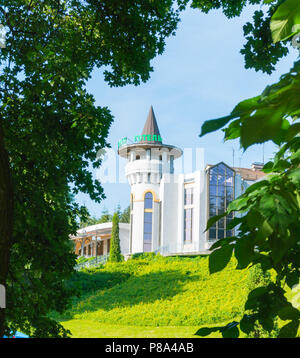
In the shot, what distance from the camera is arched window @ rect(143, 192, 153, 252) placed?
105ft

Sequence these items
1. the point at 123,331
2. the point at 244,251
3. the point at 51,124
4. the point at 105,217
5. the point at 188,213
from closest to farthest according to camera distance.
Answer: the point at 244,251 < the point at 51,124 < the point at 123,331 < the point at 188,213 < the point at 105,217

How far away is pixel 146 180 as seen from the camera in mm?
33375

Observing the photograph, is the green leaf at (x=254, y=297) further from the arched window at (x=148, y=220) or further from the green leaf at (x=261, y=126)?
the arched window at (x=148, y=220)

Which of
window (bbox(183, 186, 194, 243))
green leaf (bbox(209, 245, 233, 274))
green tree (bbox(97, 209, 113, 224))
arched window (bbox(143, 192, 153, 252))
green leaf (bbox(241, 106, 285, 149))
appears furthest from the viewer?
green tree (bbox(97, 209, 113, 224))

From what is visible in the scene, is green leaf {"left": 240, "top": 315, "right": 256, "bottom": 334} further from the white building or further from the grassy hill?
the white building

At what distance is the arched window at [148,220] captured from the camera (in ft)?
105

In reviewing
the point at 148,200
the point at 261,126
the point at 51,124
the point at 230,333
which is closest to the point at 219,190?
the point at 148,200

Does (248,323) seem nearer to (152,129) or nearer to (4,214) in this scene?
(4,214)

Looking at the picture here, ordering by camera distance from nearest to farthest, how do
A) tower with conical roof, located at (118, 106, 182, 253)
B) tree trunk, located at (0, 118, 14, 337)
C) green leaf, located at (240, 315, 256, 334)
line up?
green leaf, located at (240, 315, 256, 334) → tree trunk, located at (0, 118, 14, 337) → tower with conical roof, located at (118, 106, 182, 253)

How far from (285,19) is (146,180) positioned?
107 ft

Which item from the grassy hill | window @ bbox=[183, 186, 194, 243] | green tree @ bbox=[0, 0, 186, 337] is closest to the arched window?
window @ bbox=[183, 186, 194, 243]

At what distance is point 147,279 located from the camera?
21.2 meters

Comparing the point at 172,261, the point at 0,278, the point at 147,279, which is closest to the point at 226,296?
the point at 147,279
